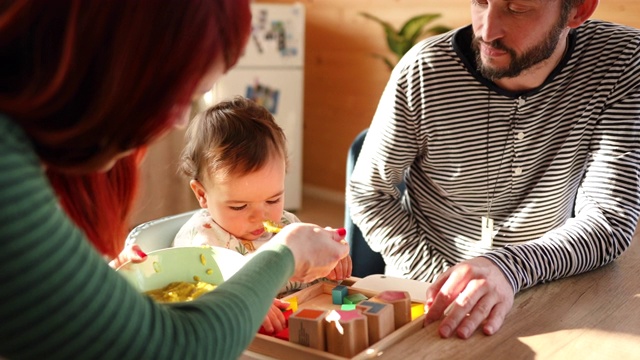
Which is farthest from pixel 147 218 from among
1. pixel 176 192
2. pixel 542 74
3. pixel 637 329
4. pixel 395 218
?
pixel 637 329

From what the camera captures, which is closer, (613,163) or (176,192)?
(613,163)

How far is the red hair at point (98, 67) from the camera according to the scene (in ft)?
2.40

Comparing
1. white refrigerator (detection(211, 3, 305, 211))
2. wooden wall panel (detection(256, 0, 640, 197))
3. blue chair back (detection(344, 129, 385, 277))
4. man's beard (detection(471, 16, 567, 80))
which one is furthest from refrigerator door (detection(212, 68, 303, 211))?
man's beard (detection(471, 16, 567, 80))

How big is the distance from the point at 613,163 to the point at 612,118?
115 millimetres

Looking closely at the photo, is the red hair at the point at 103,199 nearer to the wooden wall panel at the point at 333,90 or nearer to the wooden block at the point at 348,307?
→ the wooden block at the point at 348,307

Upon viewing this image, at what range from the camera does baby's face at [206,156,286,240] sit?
163 centimetres

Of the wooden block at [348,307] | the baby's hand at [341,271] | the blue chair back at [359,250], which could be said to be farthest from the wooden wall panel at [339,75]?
the wooden block at [348,307]

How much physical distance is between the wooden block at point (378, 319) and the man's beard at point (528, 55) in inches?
28.5

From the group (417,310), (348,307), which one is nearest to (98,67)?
(348,307)

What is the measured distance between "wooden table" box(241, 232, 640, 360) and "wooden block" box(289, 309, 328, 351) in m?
0.06

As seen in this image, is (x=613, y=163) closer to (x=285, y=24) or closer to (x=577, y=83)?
(x=577, y=83)

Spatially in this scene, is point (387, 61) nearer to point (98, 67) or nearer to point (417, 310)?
point (417, 310)

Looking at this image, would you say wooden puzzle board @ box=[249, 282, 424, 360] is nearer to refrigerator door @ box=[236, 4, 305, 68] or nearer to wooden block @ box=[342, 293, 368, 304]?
wooden block @ box=[342, 293, 368, 304]

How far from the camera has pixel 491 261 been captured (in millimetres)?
1319
